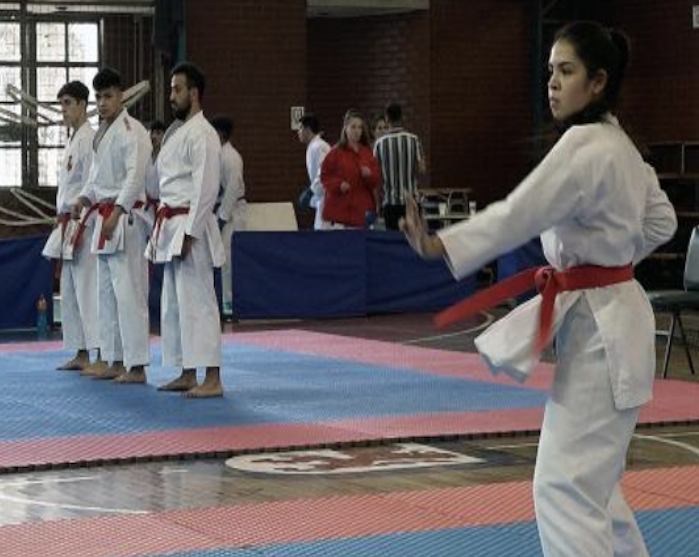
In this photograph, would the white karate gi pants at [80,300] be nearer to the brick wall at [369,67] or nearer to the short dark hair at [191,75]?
the short dark hair at [191,75]

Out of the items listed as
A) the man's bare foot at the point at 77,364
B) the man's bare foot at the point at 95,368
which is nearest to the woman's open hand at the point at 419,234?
the man's bare foot at the point at 95,368

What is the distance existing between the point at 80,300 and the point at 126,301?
67cm

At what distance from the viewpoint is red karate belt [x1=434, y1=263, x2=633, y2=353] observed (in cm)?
395

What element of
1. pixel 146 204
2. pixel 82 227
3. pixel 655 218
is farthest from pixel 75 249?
pixel 655 218

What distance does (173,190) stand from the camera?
9078 mm

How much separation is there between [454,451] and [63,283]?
389 cm

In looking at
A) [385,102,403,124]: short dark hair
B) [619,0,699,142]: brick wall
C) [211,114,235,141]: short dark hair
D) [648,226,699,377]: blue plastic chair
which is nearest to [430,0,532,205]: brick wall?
[619,0,699,142]: brick wall

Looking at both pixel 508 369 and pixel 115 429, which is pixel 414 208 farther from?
pixel 115 429

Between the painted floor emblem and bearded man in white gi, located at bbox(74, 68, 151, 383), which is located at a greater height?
bearded man in white gi, located at bbox(74, 68, 151, 383)

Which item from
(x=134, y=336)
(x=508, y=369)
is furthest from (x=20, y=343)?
(x=508, y=369)

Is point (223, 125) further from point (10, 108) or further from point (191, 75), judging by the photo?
point (191, 75)

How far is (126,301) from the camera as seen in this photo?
9609 mm

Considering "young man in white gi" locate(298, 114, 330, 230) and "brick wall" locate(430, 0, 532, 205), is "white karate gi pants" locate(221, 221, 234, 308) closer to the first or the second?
"young man in white gi" locate(298, 114, 330, 230)

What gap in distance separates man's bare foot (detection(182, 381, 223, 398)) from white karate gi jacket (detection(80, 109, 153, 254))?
1.06m
